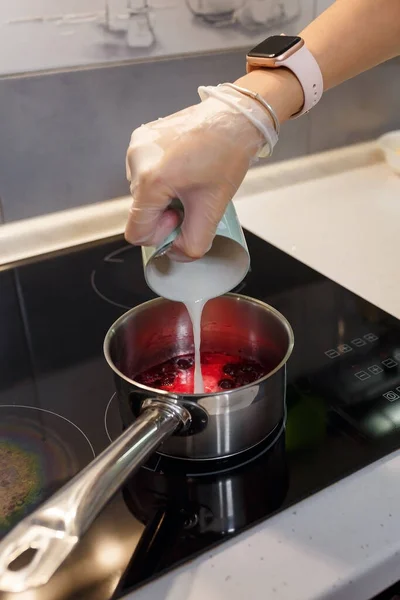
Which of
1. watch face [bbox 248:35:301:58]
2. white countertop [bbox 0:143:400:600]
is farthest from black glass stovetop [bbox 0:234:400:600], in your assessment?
watch face [bbox 248:35:301:58]

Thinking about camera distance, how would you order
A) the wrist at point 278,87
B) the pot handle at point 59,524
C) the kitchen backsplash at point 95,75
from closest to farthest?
the pot handle at point 59,524
the wrist at point 278,87
the kitchen backsplash at point 95,75

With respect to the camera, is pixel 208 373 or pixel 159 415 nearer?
pixel 159 415

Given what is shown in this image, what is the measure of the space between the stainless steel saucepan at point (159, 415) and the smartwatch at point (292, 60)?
0.21 m

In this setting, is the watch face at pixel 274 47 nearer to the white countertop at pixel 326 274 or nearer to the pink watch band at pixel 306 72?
the pink watch band at pixel 306 72

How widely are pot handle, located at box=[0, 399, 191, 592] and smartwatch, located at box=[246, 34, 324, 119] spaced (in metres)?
0.37

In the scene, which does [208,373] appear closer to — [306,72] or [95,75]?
[306,72]

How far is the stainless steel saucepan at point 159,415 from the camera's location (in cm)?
41

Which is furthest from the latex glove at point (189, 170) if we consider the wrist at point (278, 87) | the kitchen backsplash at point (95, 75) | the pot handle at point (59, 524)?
the kitchen backsplash at point (95, 75)

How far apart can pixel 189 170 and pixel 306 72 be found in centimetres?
19

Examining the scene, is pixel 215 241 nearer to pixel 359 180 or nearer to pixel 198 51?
pixel 198 51

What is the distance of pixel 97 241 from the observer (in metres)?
0.92

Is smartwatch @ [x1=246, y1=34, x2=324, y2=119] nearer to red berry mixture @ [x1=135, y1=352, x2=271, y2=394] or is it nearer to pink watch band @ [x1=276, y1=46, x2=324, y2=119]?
pink watch band @ [x1=276, y1=46, x2=324, y2=119]

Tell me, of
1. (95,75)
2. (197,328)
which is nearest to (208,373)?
(197,328)

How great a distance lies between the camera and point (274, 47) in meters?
0.60
